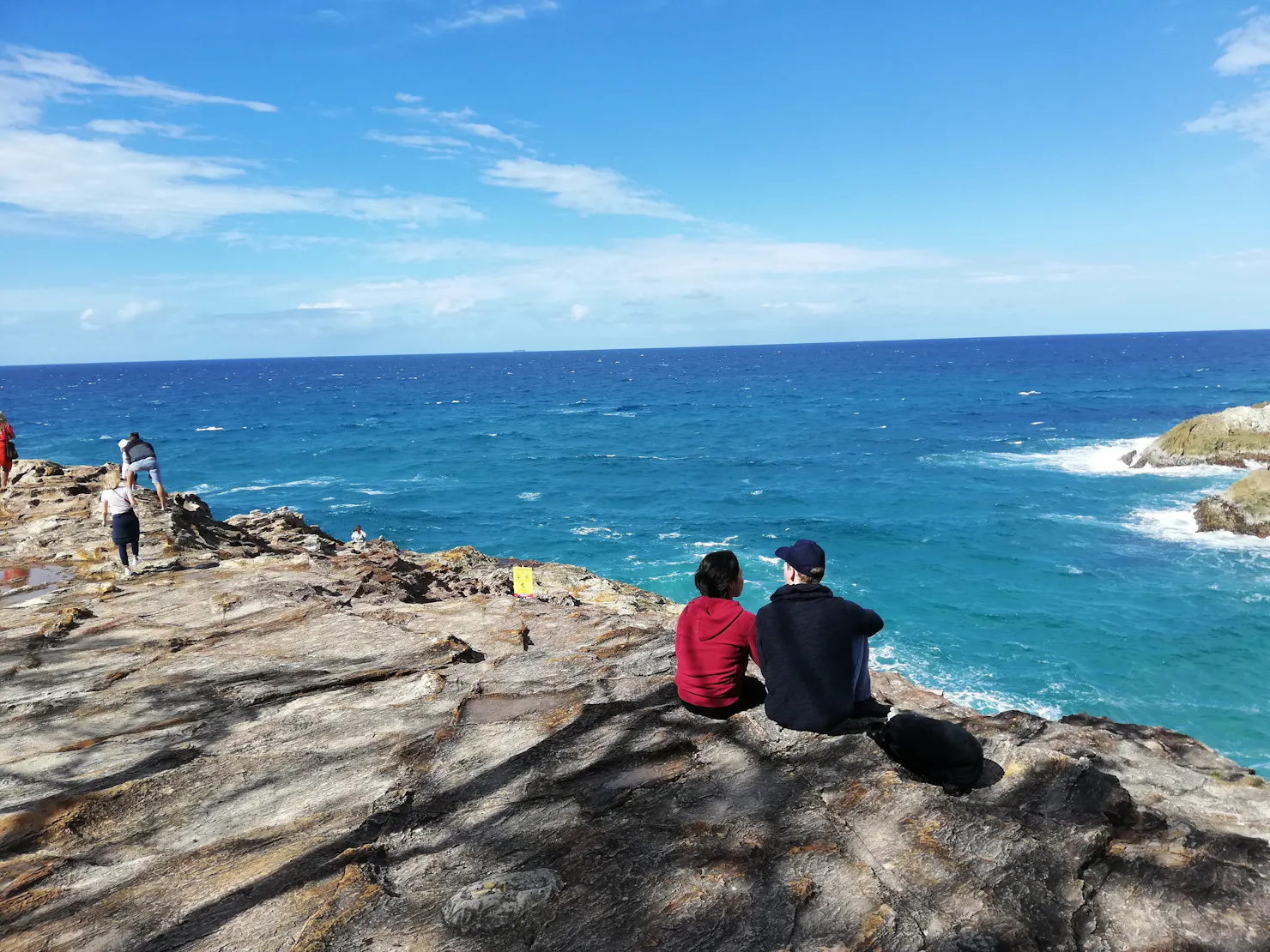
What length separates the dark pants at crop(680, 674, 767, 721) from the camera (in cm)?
641

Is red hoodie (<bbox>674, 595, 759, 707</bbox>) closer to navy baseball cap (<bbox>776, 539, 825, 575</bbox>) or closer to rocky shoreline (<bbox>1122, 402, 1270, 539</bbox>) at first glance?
navy baseball cap (<bbox>776, 539, 825, 575</bbox>)

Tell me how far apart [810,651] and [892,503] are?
44538 millimetres

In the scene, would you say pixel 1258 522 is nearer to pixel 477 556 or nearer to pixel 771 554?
pixel 771 554

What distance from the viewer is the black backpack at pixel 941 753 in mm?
5238

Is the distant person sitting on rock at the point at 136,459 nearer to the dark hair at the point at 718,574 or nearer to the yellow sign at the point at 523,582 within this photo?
the yellow sign at the point at 523,582

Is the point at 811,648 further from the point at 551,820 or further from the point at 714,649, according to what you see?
the point at 551,820

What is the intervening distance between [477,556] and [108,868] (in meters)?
21.2

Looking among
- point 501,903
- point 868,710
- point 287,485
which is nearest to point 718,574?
point 868,710

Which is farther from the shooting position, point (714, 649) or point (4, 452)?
point (4, 452)

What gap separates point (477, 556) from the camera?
26.2m


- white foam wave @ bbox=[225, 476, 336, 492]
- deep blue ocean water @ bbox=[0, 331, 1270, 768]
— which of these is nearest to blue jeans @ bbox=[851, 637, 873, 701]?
deep blue ocean water @ bbox=[0, 331, 1270, 768]

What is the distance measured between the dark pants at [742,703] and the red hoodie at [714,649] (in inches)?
1.5

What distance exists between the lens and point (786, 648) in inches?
222

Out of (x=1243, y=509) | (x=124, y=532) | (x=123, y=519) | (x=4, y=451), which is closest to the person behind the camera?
(x=123, y=519)
